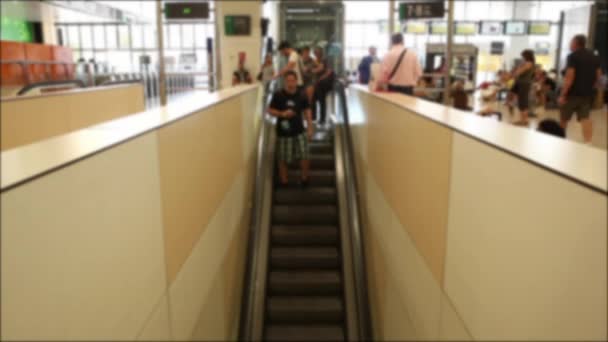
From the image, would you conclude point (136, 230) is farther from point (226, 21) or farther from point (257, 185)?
point (226, 21)

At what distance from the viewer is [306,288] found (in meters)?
6.67

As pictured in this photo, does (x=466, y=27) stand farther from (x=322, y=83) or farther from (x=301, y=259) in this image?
(x=301, y=259)

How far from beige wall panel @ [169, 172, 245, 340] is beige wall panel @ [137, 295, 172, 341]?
0.37 ft

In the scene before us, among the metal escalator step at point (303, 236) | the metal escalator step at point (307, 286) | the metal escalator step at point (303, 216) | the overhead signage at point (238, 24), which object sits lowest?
the metal escalator step at point (307, 286)

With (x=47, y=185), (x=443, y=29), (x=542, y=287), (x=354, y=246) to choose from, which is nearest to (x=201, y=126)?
(x=47, y=185)

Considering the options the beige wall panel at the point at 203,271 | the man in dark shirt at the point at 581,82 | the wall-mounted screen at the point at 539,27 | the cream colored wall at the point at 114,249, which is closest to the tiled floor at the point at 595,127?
the man in dark shirt at the point at 581,82

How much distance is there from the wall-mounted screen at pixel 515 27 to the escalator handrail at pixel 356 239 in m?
16.6

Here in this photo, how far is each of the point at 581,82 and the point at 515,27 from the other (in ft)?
54.2

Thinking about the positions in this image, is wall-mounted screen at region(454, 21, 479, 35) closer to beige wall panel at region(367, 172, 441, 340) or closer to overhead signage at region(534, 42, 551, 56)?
overhead signage at region(534, 42, 551, 56)

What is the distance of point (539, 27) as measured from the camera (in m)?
21.9

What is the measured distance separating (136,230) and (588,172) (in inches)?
68.7

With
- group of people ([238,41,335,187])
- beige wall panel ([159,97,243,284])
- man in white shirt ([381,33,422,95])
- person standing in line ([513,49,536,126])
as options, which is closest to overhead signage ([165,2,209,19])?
group of people ([238,41,335,187])

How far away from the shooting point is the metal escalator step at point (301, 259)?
273 inches

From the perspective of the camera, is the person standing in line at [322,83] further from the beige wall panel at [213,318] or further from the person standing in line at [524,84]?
the beige wall panel at [213,318]
